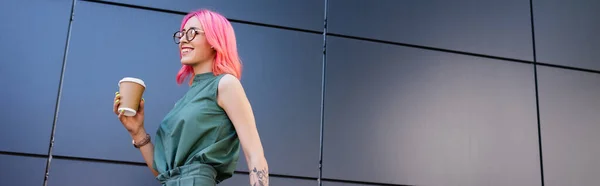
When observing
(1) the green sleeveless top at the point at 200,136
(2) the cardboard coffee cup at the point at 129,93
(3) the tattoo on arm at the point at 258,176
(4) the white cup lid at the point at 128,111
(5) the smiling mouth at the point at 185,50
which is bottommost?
(3) the tattoo on arm at the point at 258,176

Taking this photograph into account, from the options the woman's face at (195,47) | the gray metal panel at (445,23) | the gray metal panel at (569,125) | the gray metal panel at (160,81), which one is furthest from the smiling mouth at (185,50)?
the gray metal panel at (569,125)

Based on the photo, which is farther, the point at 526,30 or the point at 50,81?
the point at 526,30

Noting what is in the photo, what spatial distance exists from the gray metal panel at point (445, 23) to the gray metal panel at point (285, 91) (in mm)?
247

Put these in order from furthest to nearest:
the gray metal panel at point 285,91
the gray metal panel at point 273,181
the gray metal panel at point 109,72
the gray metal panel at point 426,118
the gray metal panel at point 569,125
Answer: the gray metal panel at point 569,125
the gray metal panel at point 426,118
the gray metal panel at point 285,91
the gray metal panel at point 273,181
the gray metal panel at point 109,72

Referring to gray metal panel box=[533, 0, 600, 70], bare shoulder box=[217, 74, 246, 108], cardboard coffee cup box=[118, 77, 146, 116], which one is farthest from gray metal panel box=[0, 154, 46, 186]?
gray metal panel box=[533, 0, 600, 70]

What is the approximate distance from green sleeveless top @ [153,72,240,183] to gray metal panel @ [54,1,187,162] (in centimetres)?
97

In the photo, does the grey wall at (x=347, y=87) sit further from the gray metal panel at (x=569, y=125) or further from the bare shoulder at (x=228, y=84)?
the bare shoulder at (x=228, y=84)

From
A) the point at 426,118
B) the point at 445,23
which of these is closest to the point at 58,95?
the point at 426,118

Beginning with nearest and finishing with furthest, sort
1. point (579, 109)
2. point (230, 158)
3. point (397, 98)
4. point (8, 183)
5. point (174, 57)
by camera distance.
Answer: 1. point (230, 158)
2. point (8, 183)
3. point (174, 57)
4. point (397, 98)
5. point (579, 109)

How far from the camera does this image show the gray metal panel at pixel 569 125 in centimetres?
408

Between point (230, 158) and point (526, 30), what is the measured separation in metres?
2.45

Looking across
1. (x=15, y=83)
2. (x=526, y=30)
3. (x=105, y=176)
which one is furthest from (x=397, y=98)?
(x=15, y=83)

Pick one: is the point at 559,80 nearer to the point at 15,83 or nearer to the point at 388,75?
the point at 388,75

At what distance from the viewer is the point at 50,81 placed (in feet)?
11.2
